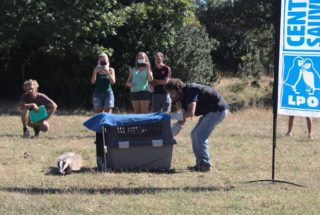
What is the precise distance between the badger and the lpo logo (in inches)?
124

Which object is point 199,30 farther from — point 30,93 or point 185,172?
point 185,172

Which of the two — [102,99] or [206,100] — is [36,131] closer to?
[102,99]

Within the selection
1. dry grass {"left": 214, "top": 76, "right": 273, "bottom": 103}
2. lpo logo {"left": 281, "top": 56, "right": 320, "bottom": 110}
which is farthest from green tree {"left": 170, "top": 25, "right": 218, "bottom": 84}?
lpo logo {"left": 281, "top": 56, "right": 320, "bottom": 110}

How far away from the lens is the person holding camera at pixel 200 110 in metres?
8.45

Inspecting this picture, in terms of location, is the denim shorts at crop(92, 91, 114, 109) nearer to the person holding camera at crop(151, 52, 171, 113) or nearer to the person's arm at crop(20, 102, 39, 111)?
the person holding camera at crop(151, 52, 171, 113)

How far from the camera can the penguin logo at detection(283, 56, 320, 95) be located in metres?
7.73

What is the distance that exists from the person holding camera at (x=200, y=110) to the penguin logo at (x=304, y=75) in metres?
1.33

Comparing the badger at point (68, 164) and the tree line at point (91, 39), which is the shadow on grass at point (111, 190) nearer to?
the badger at point (68, 164)

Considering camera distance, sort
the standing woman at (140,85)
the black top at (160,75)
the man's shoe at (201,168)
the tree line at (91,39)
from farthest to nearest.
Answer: the tree line at (91,39) → the standing woman at (140,85) → the black top at (160,75) → the man's shoe at (201,168)

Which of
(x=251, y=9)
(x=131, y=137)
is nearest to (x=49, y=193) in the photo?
(x=131, y=137)

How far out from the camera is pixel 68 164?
28.4ft

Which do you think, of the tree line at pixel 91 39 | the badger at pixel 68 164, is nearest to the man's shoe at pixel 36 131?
the badger at pixel 68 164

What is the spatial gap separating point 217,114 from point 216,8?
19.3 meters

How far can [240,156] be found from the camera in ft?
34.3
